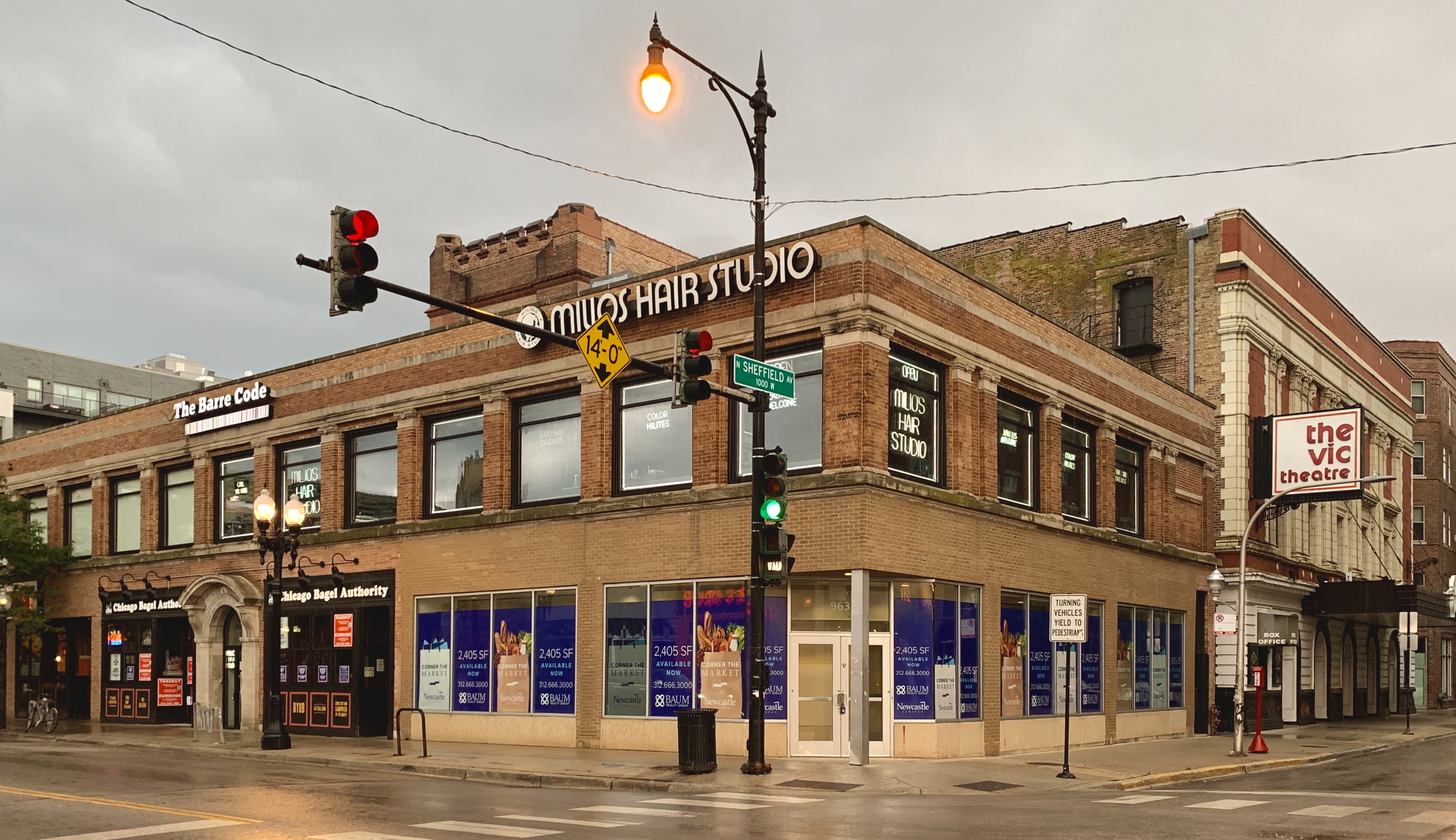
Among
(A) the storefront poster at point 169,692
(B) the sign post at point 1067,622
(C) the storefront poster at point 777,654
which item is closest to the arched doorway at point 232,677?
(A) the storefront poster at point 169,692

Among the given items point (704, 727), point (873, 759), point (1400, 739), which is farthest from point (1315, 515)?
point (704, 727)

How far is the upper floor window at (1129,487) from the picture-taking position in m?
32.4

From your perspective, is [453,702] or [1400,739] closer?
[453,702]

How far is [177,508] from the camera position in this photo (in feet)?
121

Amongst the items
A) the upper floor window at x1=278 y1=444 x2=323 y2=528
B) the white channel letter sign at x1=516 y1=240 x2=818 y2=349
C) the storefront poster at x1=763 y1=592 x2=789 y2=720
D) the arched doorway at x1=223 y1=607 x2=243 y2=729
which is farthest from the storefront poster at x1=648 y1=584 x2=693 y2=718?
the arched doorway at x1=223 y1=607 x2=243 y2=729

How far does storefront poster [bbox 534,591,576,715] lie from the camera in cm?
2664

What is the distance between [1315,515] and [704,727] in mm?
31681

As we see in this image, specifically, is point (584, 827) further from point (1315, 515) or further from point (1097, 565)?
point (1315, 515)

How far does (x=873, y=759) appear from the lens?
2298 centimetres

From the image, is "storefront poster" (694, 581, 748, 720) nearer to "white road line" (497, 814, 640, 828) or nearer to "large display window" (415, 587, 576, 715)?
"large display window" (415, 587, 576, 715)

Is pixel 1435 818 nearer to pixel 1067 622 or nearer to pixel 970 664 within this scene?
pixel 1067 622

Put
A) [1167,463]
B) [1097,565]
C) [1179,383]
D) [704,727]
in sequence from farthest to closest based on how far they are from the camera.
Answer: [1179,383] < [1167,463] < [1097,565] < [704,727]

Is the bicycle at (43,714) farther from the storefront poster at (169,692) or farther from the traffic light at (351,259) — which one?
the traffic light at (351,259)

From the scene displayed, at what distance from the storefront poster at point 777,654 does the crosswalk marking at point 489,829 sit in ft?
31.1
